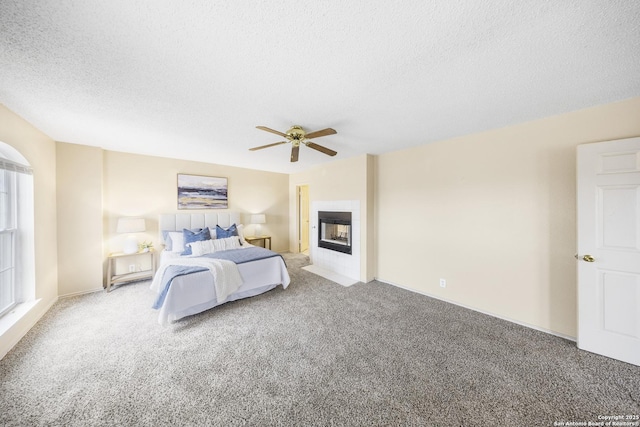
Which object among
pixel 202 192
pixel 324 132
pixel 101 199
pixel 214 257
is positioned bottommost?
pixel 214 257

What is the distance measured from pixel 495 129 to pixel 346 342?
10.1 ft

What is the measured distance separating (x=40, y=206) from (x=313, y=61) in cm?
384

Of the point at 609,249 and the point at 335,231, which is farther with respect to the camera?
the point at 335,231

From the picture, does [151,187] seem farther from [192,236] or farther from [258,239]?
[258,239]

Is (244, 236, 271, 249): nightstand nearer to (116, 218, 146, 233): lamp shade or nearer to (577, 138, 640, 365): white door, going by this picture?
(116, 218, 146, 233): lamp shade

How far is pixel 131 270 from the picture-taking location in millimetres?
3732

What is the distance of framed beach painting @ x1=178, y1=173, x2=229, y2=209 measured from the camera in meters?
4.26

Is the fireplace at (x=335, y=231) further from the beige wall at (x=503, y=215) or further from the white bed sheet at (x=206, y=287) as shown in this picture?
the white bed sheet at (x=206, y=287)

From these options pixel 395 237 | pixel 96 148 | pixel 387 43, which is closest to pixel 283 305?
pixel 395 237

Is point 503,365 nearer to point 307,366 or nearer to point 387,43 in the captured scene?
point 307,366

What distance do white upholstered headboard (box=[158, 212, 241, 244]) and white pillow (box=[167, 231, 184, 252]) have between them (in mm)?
293

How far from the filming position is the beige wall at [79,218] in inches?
121

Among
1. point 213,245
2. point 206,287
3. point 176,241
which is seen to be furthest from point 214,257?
point 176,241

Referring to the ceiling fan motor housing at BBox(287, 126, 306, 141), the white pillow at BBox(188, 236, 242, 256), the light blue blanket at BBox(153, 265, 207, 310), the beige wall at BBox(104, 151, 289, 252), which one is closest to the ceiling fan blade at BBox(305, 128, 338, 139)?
the ceiling fan motor housing at BBox(287, 126, 306, 141)
